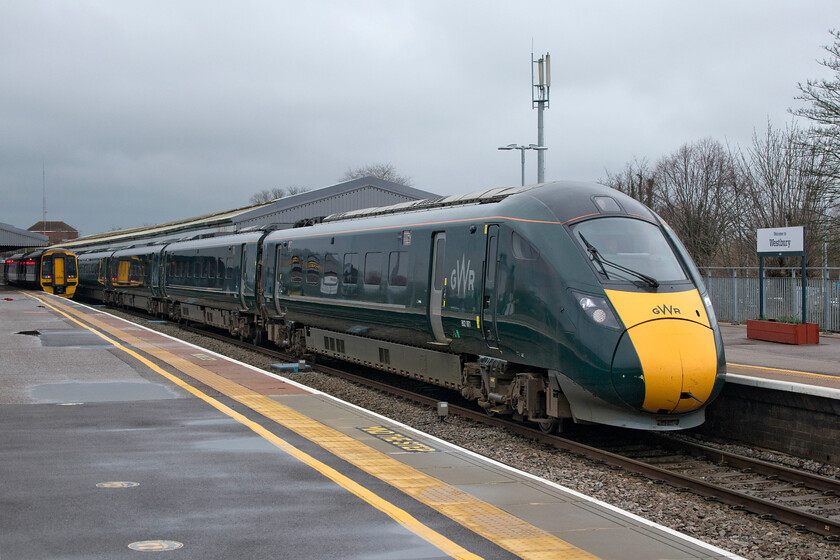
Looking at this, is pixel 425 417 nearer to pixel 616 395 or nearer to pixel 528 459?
pixel 528 459

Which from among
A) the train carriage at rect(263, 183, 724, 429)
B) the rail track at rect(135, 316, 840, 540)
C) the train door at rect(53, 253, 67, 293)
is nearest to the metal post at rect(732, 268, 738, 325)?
the train carriage at rect(263, 183, 724, 429)

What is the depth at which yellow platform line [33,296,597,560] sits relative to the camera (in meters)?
6.00

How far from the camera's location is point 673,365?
9.73 meters

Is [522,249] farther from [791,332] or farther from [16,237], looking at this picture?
[16,237]

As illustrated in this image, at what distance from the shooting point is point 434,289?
13703 mm

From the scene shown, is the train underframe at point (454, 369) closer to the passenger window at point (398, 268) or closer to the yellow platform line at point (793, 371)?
the passenger window at point (398, 268)

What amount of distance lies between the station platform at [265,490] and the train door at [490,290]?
79.2 inches

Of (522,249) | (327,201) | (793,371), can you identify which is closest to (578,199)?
(522,249)

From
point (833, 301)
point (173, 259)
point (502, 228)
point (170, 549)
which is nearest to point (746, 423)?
point (502, 228)

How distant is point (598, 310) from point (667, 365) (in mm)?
999

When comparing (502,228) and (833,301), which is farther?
(833,301)

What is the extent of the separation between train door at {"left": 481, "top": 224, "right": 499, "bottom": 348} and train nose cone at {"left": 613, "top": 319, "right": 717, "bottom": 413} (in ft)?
7.85

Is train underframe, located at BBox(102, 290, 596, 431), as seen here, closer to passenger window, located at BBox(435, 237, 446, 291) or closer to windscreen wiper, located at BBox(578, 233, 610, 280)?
passenger window, located at BBox(435, 237, 446, 291)

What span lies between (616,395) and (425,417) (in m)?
4.42
